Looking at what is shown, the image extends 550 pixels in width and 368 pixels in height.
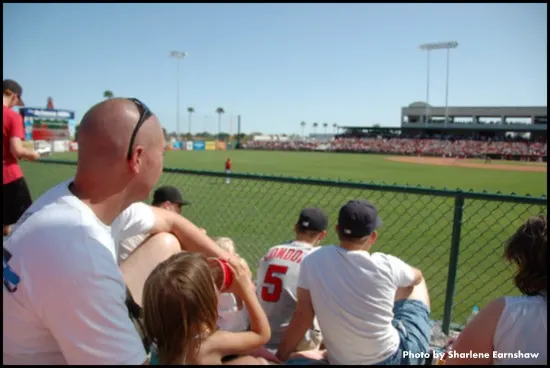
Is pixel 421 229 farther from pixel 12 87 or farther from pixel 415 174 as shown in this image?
pixel 415 174

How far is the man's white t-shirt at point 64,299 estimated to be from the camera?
119 centimetres

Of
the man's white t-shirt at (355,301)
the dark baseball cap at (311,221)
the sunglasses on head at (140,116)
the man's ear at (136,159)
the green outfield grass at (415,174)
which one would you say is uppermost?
the sunglasses on head at (140,116)

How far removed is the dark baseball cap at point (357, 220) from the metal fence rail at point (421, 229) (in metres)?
1.41

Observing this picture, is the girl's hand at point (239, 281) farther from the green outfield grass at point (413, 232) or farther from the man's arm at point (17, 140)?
the man's arm at point (17, 140)

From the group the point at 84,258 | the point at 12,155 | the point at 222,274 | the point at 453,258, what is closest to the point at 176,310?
the point at 222,274

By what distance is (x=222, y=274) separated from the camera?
7.19ft

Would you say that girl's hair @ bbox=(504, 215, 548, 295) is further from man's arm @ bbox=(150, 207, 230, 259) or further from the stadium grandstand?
the stadium grandstand

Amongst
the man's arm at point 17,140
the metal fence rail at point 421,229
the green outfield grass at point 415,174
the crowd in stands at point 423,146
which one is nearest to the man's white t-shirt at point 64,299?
the metal fence rail at point 421,229

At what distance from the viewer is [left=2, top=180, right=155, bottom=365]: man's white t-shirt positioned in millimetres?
1186

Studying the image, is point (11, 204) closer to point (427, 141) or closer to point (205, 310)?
point (205, 310)

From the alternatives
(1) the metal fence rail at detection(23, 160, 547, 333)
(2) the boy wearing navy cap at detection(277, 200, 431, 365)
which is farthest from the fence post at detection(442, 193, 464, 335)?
(2) the boy wearing navy cap at detection(277, 200, 431, 365)

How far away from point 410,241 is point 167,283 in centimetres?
682

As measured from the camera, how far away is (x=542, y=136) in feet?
233

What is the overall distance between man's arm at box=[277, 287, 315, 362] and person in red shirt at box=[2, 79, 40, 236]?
11.8ft
